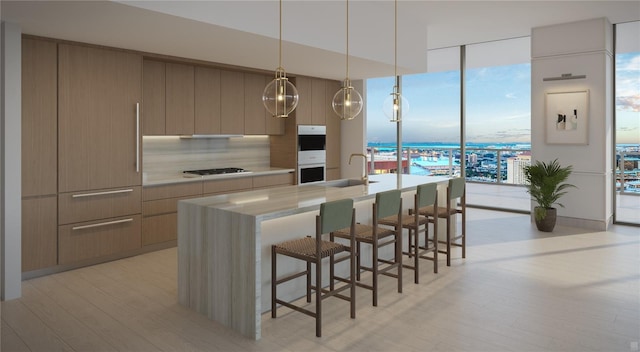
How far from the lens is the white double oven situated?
7.20 meters

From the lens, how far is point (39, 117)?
167 inches

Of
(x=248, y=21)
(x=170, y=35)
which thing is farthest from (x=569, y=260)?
(x=170, y=35)

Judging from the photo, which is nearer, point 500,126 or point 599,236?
point 599,236

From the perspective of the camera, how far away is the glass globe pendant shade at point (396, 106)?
15.3 ft

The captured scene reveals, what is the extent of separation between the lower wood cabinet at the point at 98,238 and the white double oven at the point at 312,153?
2834mm

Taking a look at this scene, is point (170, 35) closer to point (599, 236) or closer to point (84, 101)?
point (84, 101)

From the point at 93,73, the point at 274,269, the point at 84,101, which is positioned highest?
the point at 93,73

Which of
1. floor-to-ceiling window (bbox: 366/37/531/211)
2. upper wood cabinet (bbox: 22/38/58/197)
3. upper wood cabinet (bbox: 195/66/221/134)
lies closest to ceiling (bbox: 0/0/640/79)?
upper wood cabinet (bbox: 22/38/58/197)

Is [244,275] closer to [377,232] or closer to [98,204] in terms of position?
[377,232]

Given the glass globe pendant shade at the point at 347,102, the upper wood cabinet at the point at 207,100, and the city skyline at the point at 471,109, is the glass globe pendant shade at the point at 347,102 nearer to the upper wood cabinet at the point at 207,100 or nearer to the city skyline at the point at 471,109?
the upper wood cabinet at the point at 207,100

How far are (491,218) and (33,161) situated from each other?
20.4ft

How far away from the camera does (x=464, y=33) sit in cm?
692

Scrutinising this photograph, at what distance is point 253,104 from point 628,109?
5454mm

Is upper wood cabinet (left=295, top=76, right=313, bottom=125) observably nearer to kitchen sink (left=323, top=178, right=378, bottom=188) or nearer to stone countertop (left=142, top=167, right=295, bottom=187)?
stone countertop (left=142, top=167, right=295, bottom=187)
